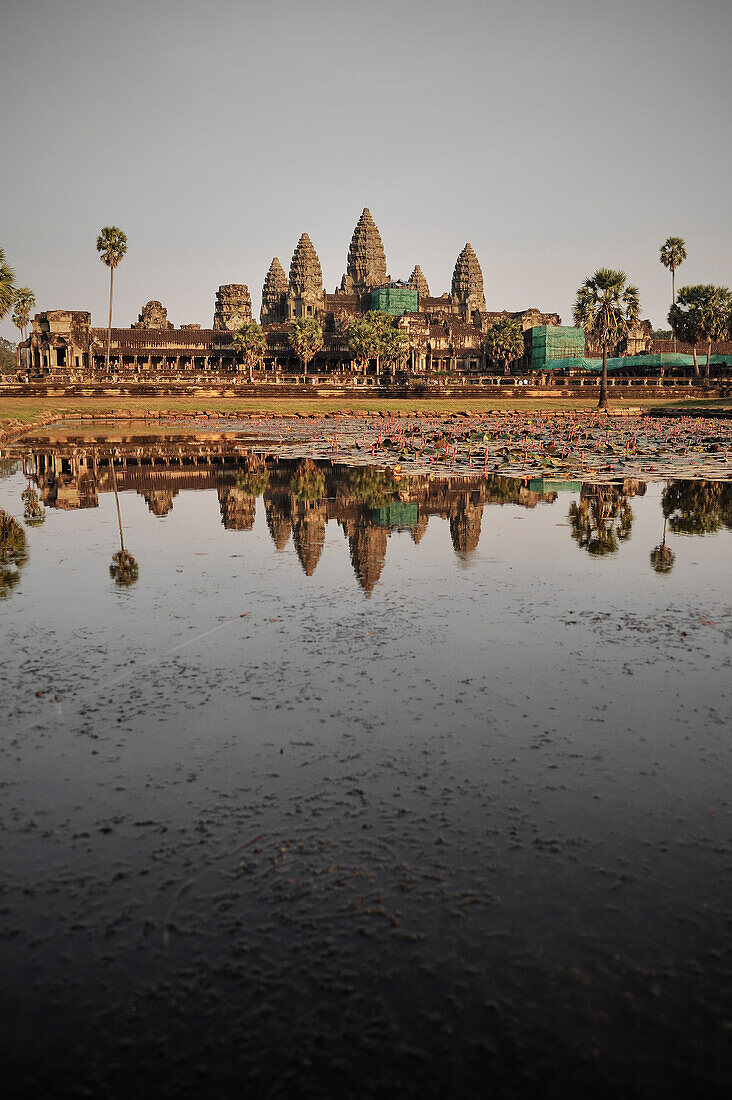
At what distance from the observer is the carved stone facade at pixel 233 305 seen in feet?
360

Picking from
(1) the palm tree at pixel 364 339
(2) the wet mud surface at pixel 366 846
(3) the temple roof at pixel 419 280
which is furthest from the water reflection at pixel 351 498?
(3) the temple roof at pixel 419 280

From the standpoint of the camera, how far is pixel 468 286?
130875 millimetres

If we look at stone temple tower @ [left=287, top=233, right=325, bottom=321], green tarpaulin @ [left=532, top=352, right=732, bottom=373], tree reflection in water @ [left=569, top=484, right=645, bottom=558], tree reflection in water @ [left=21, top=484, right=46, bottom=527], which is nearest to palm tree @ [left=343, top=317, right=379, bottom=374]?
green tarpaulin @ [left=532, top=352, right=732, bottom=373]

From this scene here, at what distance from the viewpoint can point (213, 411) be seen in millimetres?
41438

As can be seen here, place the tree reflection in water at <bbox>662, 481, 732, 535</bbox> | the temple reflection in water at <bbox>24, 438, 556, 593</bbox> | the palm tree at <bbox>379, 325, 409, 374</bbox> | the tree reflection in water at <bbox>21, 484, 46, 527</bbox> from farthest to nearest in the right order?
the palm tree at <bbox>379, 325, 409, 374</bbox>
the tree reflection in water at <bbox>21, 484, 46, 527</bbox>
the tree reflection in water at <bbox>662, 481, 732, 535</bbox>
the temple reflection in water at <bbox>24, 438, 556, 593</bbox>

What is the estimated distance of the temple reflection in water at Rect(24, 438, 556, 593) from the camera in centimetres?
977

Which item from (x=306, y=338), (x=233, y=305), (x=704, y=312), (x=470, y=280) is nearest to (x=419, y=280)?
(x=470, y=280)

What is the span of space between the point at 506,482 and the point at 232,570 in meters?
8.69

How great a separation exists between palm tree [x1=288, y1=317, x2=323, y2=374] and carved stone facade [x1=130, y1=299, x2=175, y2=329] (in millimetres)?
22408

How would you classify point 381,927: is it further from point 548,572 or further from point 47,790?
point 548,572

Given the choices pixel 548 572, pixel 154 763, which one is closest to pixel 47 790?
pixel 154 763

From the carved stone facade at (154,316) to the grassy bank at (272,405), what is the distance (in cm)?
6001

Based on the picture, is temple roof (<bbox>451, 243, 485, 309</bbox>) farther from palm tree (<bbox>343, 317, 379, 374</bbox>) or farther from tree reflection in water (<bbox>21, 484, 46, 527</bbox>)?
tree reflection in water (<bbox>21, 484, 46, 527</bbox>)

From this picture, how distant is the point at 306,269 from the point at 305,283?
2.39 meters
